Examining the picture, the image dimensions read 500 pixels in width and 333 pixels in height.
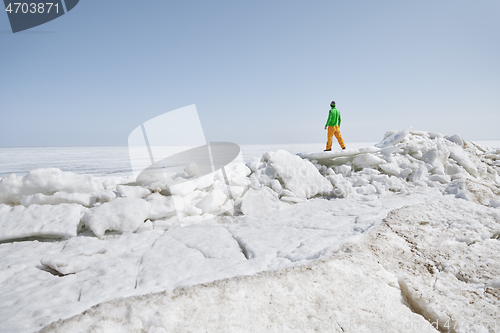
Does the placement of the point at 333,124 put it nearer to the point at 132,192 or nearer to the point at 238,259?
the point at 132,192

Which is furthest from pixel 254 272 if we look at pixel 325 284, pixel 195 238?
pixel 195 238

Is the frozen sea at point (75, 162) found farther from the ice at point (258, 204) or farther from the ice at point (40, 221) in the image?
the ice at point (258, 204)

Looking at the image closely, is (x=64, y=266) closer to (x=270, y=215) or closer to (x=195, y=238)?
(x=195, y=238)

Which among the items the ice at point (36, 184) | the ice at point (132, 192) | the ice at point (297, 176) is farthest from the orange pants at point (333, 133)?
the ice at point (36, 184)

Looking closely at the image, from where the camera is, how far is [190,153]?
437cm

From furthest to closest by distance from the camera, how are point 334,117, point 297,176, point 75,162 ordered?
point 75,162, point 334,117, point 297,176

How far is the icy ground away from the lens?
46.2 inches

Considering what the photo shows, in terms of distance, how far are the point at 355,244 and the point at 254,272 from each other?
77 cm

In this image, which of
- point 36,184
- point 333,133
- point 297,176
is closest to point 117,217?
point 36,184

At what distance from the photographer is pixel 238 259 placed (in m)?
1.87

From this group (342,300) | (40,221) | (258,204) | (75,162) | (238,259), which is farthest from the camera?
(75,162)

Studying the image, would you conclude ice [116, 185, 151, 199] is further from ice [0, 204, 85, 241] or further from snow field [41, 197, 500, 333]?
snow field [41, 197, 500, 333]

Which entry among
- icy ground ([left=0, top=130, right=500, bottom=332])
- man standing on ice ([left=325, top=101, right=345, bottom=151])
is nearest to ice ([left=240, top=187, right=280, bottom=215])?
icy ground ([left=0, top=130, right=500, bottom=332])

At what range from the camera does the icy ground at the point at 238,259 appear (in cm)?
117
